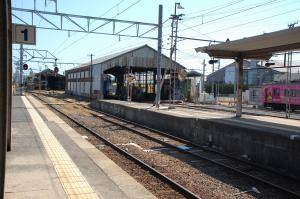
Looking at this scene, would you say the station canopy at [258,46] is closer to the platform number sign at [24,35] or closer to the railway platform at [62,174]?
the railway platform at [62,174]

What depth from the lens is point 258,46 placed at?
626 inches

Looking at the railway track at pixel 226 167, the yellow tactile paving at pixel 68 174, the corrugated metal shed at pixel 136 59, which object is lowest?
the railway track at pixel 226 167

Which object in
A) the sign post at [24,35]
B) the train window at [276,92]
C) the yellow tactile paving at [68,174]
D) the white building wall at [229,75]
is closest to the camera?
the yellow tactile paving at [68,174]

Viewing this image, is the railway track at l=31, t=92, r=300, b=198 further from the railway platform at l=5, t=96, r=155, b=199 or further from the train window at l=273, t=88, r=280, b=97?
the train window at l=273, t=88, r=280, b=97

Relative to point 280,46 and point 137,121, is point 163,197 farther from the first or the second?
point 137,121

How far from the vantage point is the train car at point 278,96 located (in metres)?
39.2

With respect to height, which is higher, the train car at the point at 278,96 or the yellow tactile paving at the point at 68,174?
the train car at the point at 278,96

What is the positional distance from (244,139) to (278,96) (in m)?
30.6

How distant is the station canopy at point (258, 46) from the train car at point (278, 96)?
22.4 m

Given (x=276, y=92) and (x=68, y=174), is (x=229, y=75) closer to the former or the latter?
(x=276, y=92)

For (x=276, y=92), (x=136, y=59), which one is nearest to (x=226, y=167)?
(x=276, y=92)

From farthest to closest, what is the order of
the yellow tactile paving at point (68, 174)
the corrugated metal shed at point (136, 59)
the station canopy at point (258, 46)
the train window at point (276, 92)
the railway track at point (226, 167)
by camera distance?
1. the corrugated metal shed at point (136, 59)
2. the train window at point (276, 92)
3. the station canopy at point (258, 46)
4. the railway track at point (226, 167)
5. the yellow tactile paving at point (68, 174)

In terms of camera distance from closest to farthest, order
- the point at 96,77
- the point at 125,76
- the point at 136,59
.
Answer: the point at 136,59 < the point at 96,77 < the point at 125,76

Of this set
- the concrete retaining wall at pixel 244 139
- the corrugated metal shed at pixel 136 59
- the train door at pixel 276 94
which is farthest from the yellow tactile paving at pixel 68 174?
the corrugated metal shed at pixel 136 59
